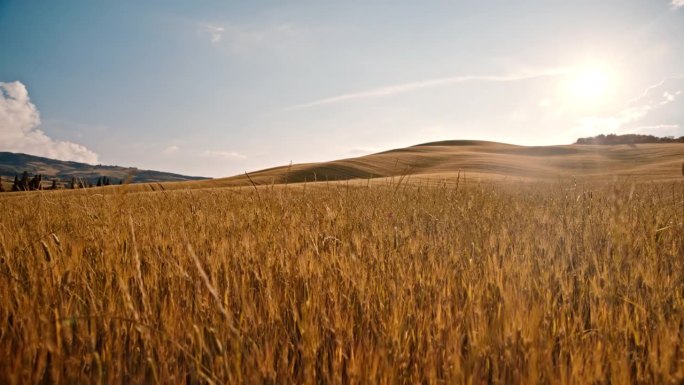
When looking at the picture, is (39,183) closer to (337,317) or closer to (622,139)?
(337,317)

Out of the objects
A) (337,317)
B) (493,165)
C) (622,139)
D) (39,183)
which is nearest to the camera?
(337,317)

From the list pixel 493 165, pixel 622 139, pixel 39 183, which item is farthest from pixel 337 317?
pixel 622 139

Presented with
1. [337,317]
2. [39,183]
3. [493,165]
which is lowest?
[337,317]

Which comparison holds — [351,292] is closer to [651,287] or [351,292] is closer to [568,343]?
[568,343]

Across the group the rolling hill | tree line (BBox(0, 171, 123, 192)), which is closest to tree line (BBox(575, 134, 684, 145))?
the rolling hill

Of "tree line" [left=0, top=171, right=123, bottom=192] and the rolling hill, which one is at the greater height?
the rolling hill

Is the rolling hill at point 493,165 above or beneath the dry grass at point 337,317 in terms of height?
Result: above

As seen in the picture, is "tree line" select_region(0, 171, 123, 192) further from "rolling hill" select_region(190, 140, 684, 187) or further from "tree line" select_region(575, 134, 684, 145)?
"tree line" select_region(575, 134, 684, 145)

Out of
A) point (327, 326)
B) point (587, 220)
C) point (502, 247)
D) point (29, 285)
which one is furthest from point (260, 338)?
point (587, 220)

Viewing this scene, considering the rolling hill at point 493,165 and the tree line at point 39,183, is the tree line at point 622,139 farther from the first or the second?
the tree line at point 39,183

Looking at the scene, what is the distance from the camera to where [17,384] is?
107 cm

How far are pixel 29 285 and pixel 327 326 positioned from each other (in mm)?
1533

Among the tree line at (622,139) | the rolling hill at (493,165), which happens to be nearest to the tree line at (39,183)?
the rolling hill at (493,165)

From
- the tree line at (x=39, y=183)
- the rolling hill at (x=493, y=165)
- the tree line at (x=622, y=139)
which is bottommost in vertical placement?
the tree line at (x=39, y=183)
